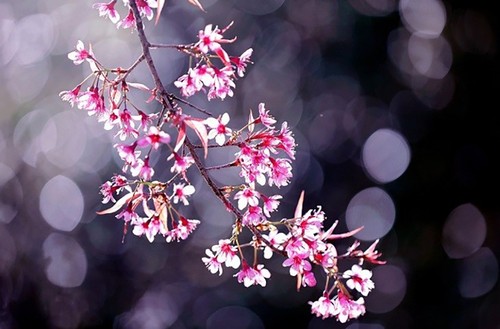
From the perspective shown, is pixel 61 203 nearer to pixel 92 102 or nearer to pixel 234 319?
pixel 234 319

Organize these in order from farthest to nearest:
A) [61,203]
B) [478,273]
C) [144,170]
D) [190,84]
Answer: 1. [478,273]
2. [61,203]
3. [190,84]
4. [144,170]

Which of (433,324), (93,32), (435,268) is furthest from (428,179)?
(93,32)

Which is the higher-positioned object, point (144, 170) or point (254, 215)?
point (144, 170)

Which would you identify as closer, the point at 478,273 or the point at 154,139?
the point at 154,139

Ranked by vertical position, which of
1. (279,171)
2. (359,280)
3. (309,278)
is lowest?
(359,280)

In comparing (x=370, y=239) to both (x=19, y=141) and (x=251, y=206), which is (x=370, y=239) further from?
(x=251, y=206)

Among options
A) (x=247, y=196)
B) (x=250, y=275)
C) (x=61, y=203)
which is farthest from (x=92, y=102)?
(x=61, y=203)

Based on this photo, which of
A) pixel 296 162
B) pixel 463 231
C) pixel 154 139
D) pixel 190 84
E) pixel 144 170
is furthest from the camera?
pixel 463 231

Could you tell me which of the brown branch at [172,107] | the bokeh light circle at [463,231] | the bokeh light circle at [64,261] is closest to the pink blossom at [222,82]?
the brown branch at [172,107]

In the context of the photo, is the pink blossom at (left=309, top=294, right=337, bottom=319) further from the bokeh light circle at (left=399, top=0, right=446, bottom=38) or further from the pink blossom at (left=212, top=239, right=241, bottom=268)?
the bokeh light circle at (left=399, top=0, right=446, bottom=38)
